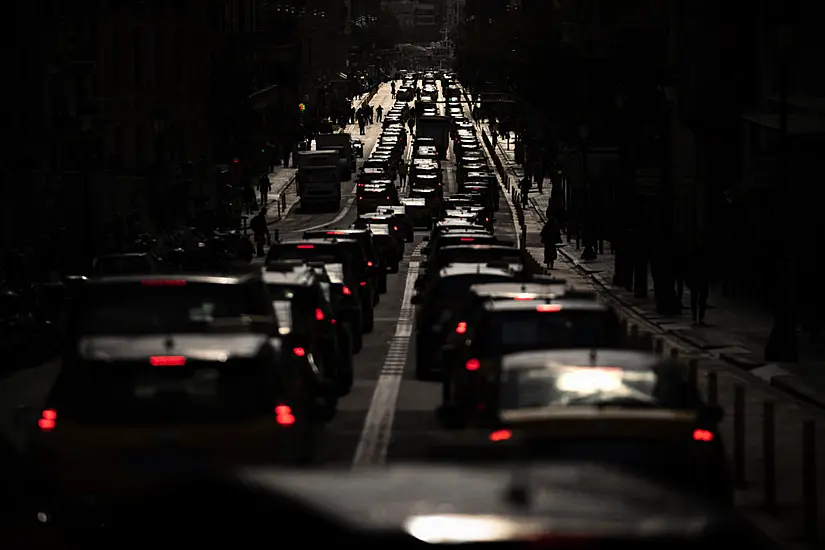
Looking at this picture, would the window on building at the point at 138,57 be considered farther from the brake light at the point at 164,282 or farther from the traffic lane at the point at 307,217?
the brake light at the point at 164,282

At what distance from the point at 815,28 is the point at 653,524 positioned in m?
38.7

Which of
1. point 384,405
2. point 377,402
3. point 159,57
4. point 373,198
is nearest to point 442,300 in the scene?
point 377,402

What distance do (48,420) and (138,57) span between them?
6625 cm

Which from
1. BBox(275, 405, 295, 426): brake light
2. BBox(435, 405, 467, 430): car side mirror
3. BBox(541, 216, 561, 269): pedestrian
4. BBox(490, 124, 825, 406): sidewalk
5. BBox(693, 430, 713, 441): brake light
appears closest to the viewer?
BBox(275, 405, 295, 426): brake light

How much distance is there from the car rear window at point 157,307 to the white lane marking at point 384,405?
1.55m

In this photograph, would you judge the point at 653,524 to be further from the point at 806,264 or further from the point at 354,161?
the point at 354,161

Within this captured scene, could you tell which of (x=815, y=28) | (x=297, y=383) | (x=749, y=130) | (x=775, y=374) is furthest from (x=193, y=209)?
(x=297, y=383)

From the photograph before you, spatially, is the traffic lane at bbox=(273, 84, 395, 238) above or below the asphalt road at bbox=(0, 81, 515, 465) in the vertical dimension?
below

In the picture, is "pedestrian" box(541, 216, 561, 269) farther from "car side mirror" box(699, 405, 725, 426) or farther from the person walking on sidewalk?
"car side mirror" box(699, 405, 725, 426)

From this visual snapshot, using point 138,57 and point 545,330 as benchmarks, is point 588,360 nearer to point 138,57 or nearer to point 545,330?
point 545,330

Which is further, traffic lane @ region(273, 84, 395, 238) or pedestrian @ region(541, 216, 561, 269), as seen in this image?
traffic lane @ region(273, 84, 395, 238)

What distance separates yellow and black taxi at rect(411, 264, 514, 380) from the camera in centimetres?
2444

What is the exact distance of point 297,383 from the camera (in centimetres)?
1255

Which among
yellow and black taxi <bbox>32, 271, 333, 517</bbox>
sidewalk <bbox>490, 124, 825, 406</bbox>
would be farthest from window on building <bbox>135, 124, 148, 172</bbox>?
yellow and black taxi <bbox>32, 271, 333, 517</bbox>
